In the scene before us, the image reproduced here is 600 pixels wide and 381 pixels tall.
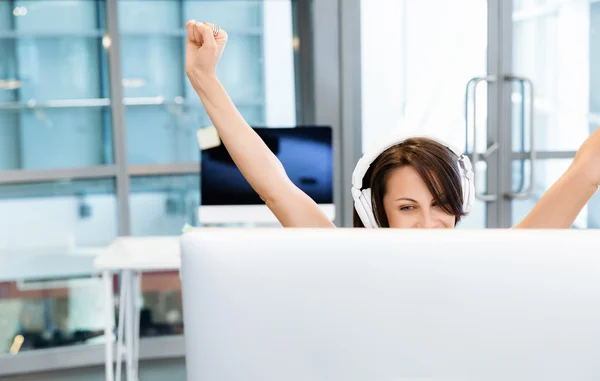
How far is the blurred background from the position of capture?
3.83 metres

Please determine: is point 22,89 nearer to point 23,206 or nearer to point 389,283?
point 23,206

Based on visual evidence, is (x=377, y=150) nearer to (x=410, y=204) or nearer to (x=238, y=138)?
(x=410, y=204)

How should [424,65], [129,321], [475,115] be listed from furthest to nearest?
[424,65]
[475,115]
[129,321]

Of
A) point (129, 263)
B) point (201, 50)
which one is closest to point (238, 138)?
point (201, 50)

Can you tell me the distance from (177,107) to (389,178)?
9.96 feet

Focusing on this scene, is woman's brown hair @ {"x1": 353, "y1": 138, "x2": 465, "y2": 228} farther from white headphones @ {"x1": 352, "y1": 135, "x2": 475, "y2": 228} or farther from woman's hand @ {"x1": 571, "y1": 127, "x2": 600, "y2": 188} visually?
woman's hand @ {"x1": 571, "y1": 127, "x2": 600, "y2": 188}

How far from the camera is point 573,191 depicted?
3.49 ft

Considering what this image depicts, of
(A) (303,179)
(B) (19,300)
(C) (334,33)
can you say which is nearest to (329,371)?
(A) (303,179)

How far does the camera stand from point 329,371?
1.71ft

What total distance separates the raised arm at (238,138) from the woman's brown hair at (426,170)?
11cm

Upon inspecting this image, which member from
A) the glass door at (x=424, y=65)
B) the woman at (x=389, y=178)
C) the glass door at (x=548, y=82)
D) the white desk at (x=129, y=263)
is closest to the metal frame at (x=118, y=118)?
the white desk at (x=129, y=263)

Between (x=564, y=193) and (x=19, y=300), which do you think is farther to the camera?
(x=19, y=300)

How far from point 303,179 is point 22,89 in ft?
5.28

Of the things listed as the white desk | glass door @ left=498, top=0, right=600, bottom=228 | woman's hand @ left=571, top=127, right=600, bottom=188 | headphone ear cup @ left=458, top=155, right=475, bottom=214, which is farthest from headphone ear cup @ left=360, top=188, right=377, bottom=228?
glass door @ left=498, top=0, right=600, bottom=228
